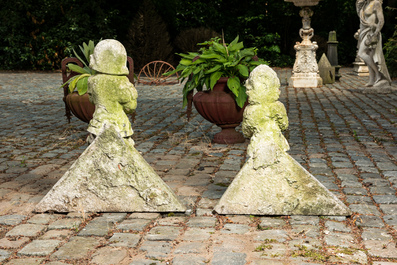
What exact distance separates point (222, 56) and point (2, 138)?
360cm

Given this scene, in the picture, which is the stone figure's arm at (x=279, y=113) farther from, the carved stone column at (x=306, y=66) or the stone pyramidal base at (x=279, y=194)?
the carved stone column at (x=306, y=66)

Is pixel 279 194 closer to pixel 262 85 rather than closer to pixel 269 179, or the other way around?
pixel 269 179

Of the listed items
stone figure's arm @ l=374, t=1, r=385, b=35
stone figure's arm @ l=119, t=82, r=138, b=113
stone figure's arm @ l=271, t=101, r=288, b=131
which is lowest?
stone figure's arm @ l=271, t=101, r=288, b=131

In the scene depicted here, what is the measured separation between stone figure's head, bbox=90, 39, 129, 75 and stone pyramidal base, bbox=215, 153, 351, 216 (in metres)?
1.42

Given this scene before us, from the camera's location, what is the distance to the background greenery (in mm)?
19266

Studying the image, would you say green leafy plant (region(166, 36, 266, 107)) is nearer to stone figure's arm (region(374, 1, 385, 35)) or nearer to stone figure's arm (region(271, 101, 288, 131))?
stone figure's arm (region(271, 101, 288, 131))

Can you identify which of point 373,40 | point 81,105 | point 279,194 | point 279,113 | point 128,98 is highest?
point 373,40

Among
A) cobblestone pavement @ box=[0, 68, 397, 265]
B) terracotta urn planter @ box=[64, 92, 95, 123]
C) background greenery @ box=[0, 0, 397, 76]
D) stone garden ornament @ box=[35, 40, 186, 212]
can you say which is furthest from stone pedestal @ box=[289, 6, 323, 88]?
stone garden ornament @ box=[35, 40, 186, 212]

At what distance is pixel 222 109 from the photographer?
6.51 meters

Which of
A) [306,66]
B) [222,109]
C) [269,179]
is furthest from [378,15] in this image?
[269,179]

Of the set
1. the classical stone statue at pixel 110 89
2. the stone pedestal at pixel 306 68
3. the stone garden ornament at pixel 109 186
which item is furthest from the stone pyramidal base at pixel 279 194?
the stone pedestal at pixel 306 68

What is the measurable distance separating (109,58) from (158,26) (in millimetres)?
15267

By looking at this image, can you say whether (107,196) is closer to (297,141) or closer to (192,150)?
(192,150)

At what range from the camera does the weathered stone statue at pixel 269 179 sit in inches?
155
